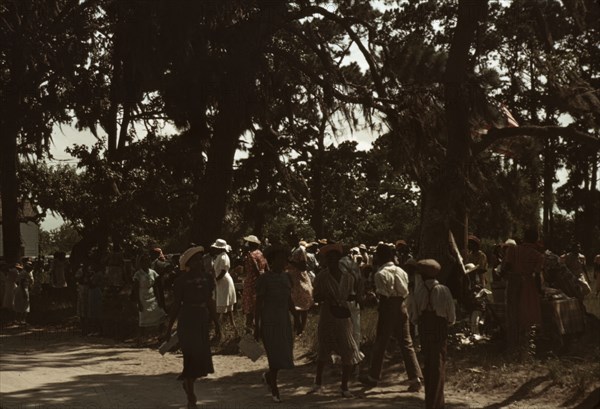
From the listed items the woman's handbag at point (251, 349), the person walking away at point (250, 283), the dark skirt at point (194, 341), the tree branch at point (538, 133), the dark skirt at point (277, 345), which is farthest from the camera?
the person walking away at point (250, 283)

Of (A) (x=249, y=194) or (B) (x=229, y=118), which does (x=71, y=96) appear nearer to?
(B) (x=229, y=118)

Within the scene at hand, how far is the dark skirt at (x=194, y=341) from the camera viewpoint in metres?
9.32

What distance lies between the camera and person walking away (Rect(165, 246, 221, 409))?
30.7 feet

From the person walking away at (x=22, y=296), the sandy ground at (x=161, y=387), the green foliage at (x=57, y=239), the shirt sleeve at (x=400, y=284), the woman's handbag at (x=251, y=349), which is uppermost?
the green foliage at (x=57, y=239)

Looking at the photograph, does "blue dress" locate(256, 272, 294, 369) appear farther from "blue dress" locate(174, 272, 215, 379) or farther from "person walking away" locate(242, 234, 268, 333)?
"person walking away" locate(242, 234, 268, 333)

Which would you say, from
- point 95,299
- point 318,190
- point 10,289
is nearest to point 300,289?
point 95,299

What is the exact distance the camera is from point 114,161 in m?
26.3

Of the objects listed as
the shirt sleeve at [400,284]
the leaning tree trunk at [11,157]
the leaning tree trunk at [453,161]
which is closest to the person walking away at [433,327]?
the shirt sleeve at [400,284]

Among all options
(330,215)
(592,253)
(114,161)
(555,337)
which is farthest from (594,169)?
(555,337)

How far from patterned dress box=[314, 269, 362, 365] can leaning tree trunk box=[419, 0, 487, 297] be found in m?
3.50

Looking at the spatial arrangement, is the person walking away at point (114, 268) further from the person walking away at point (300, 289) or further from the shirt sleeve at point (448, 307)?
the shirt sleeve at point (448, 307)

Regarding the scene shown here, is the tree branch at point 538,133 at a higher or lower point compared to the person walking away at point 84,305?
higher

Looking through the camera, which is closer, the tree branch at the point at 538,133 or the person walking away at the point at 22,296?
the tree branch at the point at 538,133

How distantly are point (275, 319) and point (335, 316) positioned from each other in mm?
887
